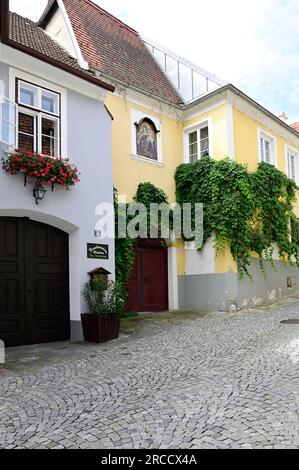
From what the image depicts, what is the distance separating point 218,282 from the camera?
12.2 metres

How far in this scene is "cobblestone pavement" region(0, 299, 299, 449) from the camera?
12.1ft

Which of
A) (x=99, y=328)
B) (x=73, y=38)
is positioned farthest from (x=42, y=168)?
(x=73, y=38)

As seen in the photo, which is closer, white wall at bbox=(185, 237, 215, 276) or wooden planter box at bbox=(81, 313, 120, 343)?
wooden planter box at bbox=(81, 313, 120, 343)

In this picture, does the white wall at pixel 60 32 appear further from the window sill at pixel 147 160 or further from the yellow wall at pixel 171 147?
the window sill at pixel 147 160

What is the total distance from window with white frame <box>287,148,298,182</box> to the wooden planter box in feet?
35.9

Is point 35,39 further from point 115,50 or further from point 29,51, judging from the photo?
point 29,51

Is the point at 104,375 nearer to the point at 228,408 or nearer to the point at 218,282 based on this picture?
the point at 228,408

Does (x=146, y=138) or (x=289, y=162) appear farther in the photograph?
(x=289, y=162)

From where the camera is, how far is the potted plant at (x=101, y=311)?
27.1 feet

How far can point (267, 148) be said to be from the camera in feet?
49.8

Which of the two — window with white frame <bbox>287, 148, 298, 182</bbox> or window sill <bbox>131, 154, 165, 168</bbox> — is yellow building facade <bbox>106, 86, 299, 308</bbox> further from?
window with white frame <bbox>287, 148, 298, 182</bbox>

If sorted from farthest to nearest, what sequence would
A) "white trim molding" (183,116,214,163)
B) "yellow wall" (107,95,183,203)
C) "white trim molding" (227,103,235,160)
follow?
"white trim molding" (183,116,214,163), "white trim molding" (227,103,235,160), "yellow wall" (107,95,183,203)

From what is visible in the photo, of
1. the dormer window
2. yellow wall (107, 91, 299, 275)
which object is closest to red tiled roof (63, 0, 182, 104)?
yellow wall (107, 91, 299, 275)

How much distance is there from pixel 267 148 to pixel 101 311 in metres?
9.98
